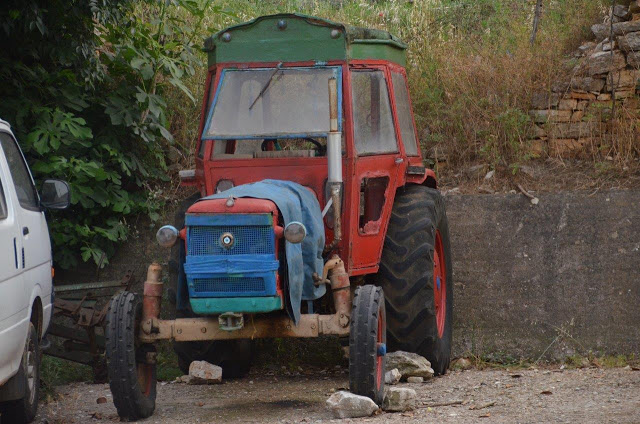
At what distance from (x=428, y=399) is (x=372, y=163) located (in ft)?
5.50

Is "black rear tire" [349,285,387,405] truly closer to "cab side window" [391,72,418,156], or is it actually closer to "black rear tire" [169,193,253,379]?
"black rear tire" [169,193,253,379]

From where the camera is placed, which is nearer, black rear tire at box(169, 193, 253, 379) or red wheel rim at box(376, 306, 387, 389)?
red wheel rim at box(376, 306, 387, 389)

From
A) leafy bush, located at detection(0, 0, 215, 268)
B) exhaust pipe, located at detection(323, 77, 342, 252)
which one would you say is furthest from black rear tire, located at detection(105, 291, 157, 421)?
leafy bush, located at detection(0, 0, 215, 268)

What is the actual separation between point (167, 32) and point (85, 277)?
2359 mm

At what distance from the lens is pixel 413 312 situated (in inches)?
299

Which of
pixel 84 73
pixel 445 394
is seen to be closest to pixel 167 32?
pixel 84 73

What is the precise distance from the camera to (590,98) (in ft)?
33.7

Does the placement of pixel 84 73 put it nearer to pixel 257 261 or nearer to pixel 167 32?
pixel 167 32

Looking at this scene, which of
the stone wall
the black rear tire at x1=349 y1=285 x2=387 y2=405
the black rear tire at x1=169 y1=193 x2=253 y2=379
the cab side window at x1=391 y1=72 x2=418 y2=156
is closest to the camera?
the black rear tire at x1=349 y1=285 x2=387 y2=405

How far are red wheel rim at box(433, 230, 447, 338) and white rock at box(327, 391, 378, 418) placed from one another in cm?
219

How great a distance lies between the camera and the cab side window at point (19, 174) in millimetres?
6551

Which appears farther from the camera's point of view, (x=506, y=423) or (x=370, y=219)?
(x=370, y=219)

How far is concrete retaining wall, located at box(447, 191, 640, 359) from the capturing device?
29.1 ft

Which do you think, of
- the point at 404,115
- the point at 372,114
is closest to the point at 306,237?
the point at 372,114
